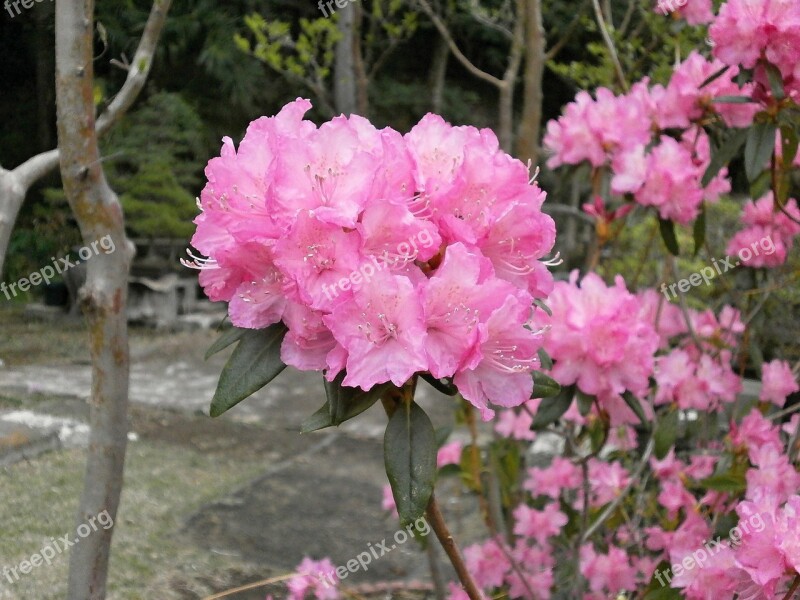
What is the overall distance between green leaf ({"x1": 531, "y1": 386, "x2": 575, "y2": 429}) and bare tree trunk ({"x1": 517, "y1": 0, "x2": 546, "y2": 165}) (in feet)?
2.35

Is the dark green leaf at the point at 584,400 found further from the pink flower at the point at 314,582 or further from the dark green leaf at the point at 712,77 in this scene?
the pink flower at the point at 314,582

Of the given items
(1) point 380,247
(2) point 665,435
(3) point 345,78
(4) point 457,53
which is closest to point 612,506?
(2) point 665,435

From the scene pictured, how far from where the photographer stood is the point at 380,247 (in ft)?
2.16

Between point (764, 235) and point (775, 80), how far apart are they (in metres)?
0.59

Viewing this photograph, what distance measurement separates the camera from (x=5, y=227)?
979 mm

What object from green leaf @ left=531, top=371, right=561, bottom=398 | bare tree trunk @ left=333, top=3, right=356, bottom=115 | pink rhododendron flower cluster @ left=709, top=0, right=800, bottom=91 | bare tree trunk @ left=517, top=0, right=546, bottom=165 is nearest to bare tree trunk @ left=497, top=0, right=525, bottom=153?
bare tree trunk @ left=517, top=0, right=546, bottom=165

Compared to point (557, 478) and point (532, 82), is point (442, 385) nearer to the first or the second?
point (557, 478)

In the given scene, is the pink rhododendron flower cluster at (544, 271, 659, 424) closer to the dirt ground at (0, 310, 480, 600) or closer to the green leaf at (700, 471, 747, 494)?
the green leaf at (700, 471, 747, 494)

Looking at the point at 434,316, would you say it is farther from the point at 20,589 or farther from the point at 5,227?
the point at 20,589

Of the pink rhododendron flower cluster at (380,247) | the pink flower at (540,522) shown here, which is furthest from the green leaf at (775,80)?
the pink flower at (540,522)

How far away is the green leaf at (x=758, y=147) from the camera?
1293mm

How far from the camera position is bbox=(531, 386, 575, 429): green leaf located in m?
1.21

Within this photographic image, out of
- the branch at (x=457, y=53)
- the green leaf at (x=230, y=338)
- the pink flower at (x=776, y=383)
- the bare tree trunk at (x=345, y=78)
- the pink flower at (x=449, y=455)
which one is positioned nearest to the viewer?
the green leaf at (x=230, y=338)

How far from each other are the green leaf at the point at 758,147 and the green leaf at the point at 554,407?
424mm
